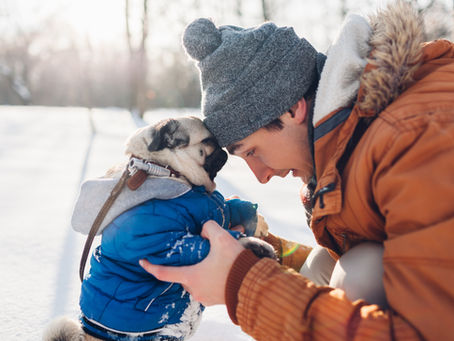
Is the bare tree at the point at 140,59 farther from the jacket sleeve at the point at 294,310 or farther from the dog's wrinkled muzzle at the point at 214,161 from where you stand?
the jacket sleeve at the point at 294,310

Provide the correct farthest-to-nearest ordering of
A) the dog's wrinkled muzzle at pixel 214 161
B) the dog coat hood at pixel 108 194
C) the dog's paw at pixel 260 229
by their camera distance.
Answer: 1. the dog's paw at pixel 260 229
2. the dog's wrinkled muzzle at pixel 214 161
3. the dog coat hood at pixel 108 194

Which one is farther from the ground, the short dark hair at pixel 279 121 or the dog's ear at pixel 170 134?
the short dark hair at pixel 279 121

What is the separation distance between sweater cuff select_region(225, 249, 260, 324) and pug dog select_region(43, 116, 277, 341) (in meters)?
0.22

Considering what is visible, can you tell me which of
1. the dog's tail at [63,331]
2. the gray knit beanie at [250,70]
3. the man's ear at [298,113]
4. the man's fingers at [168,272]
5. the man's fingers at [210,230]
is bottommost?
the dog's tail at [63,331]

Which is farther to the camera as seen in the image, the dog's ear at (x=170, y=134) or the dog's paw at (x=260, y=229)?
the dog's paw at (x=260, y=229)

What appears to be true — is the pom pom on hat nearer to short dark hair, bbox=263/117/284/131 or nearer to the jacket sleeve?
short dark hair, bbox=263/117/284/131

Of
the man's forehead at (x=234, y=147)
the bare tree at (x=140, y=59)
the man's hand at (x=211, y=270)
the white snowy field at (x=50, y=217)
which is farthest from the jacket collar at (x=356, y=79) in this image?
the bare tree at (x=140, y=59)

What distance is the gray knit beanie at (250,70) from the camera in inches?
58.4

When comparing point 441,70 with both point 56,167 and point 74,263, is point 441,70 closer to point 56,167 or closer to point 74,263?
point 74,263

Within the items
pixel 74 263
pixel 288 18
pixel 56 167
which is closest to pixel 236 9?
pixel 288 18

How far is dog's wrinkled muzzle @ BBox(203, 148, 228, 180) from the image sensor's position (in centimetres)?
174

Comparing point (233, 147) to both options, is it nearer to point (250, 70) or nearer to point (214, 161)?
point (214, 161)

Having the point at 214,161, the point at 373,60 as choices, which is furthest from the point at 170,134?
the point at 373,60

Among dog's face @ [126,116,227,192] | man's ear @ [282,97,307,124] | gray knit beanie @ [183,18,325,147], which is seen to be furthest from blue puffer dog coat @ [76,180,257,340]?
man's ear @ [282,97,307,124]
